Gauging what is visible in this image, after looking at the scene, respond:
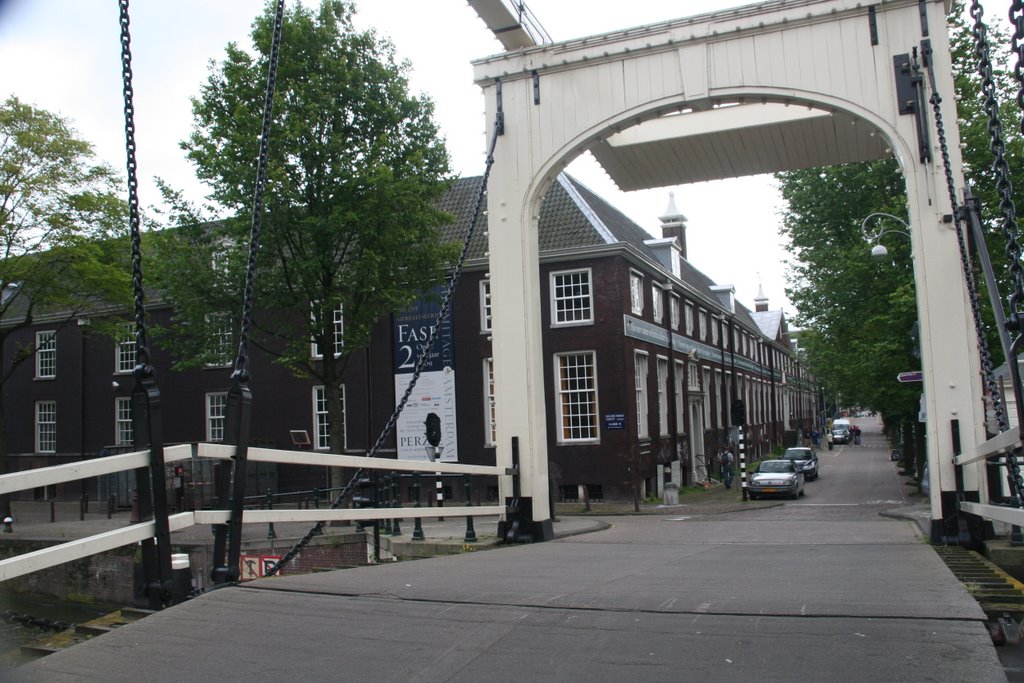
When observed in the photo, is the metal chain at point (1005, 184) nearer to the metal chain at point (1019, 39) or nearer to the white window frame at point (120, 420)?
the metal chain at point (1019, 39)

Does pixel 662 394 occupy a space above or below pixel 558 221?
below

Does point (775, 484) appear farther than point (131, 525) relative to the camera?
Yes

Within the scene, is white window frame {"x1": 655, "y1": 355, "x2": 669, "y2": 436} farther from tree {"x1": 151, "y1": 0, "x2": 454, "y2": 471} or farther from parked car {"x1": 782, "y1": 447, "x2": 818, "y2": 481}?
tree {"x1": 151, "y1": 0, "x2": 454, "y2": 471}

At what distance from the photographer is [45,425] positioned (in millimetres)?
37719

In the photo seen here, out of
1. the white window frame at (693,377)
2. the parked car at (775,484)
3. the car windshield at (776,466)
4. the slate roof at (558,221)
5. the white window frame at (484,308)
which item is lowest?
the parked car at (775,484)

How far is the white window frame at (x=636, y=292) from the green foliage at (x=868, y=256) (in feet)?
17.6

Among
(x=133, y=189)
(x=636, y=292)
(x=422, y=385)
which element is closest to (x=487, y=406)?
(x=422, y=385)

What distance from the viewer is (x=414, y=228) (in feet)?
69.7

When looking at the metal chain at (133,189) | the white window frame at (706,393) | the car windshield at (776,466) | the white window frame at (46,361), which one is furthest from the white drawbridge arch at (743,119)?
the white window frame at (46,361)

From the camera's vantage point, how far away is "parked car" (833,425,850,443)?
76131mm

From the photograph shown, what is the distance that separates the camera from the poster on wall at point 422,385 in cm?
2844

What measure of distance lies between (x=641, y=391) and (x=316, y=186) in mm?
15788

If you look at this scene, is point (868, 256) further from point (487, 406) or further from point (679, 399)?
point (679, 399)

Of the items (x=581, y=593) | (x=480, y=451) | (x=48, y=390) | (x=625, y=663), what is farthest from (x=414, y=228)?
(x=48, y=390)
